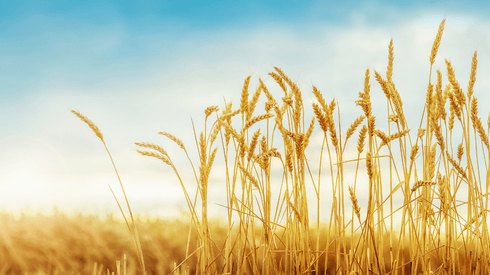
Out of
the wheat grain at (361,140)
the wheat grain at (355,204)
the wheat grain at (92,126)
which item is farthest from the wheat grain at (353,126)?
the wheat grain at (92,126)

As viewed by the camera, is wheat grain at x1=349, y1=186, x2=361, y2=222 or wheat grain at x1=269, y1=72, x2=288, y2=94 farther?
wheat grain at x1=269, y1=72, x2=288, y2=94

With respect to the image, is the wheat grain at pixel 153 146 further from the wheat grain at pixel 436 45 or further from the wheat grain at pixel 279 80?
the wheat grain at pixel 436 45

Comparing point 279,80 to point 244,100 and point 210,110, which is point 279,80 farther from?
point 210,110

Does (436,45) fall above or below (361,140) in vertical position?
above

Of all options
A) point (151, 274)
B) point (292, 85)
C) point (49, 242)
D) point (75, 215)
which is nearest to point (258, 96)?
point (292, 85)

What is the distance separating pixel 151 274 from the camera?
3189 mm

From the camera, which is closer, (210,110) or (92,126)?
(92,126)

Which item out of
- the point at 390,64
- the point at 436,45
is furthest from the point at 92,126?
the point at 436,45

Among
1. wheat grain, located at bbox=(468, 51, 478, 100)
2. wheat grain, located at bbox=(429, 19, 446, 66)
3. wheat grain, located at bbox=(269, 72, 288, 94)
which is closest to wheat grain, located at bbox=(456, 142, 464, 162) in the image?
wheat grain, located at bbox=(468, 51, 478, 100)

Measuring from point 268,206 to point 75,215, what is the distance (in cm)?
274

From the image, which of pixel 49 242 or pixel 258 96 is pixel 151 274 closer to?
pixel 49 242

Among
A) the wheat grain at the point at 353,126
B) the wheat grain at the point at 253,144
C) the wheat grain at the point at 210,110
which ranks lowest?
the wheat grain at the point at 253,144

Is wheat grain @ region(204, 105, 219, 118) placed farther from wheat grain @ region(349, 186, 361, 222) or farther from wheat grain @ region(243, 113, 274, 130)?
wheat grain @ region(349, 186, 361, 222)

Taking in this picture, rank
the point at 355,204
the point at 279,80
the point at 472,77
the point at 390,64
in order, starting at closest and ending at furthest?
the point at 355,204 → the point at 279,80 → the point at 472,77 → the point at 390,64
